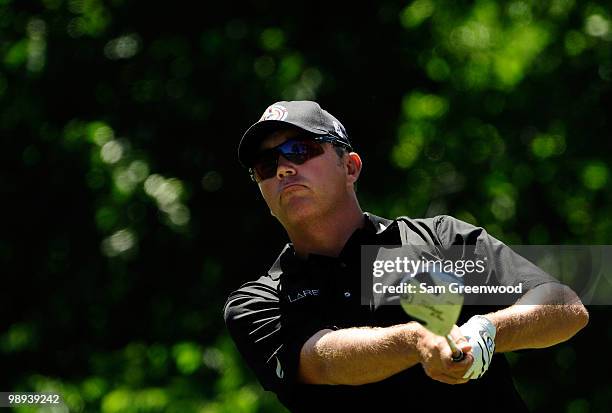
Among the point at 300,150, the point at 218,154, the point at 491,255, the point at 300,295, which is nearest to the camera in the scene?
the point at 491,255

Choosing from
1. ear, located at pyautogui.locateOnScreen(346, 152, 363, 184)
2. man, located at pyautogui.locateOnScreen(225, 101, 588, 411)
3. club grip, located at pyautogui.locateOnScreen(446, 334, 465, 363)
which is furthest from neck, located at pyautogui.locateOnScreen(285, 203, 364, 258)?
club grip, located at pyautogui.locateOnScreen(446, 334, 465, 363)

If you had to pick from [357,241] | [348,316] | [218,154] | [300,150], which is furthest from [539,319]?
[218,154]

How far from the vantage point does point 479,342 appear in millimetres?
2797

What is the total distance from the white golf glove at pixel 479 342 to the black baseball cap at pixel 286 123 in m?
0.93

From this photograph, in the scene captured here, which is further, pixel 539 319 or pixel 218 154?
pixel 218 154

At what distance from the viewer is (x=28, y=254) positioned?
8.46 metres

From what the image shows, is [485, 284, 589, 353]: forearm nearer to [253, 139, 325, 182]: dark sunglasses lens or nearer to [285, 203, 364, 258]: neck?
[285, 203, 364, 258]: neck

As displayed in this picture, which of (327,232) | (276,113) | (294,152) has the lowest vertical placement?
(327,232)

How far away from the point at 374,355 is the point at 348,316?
1.24ft

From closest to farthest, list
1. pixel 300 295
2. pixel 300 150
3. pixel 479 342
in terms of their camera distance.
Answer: pixel 479 342 < pixel 300 295 < pixel 300 150

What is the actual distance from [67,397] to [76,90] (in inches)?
85.9

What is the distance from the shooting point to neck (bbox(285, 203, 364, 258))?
11.7ft

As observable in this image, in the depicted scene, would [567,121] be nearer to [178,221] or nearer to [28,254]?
[178,221]

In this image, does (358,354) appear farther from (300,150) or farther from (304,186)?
(300,150)
